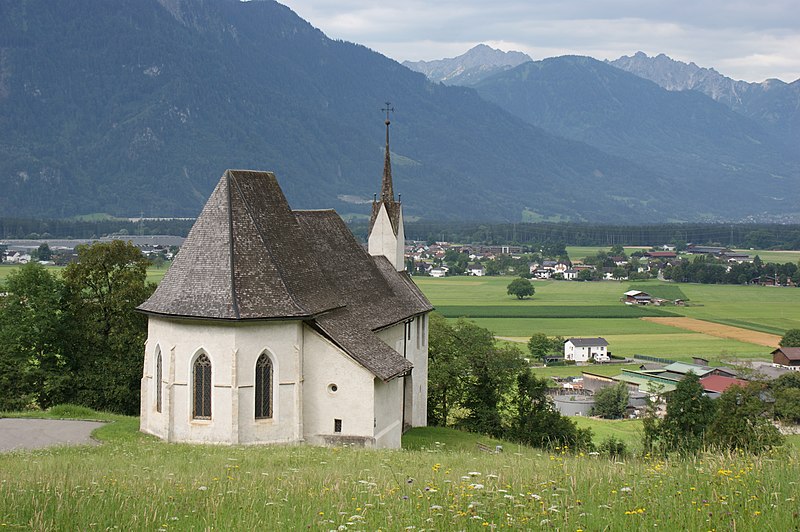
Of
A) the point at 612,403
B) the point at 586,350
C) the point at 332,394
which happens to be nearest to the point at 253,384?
the point at 332,394

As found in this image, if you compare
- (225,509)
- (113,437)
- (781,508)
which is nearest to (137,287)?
(113,437)

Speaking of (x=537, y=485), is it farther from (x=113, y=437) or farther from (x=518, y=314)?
(x=518, y=314)

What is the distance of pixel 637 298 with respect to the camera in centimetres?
14850

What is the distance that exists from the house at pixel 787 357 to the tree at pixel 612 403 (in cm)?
2144

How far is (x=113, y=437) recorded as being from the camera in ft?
103

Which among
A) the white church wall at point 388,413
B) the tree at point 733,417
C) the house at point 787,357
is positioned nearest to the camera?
the white church wall at point 388,413

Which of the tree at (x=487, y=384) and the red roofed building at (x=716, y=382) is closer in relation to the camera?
the tree at (x=487, y=384)

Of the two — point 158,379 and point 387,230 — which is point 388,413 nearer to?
point 158,379

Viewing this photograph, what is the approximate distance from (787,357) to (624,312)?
41.8m

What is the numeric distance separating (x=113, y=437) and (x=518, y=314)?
324ft

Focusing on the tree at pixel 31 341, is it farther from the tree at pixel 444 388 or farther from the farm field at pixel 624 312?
the farm field at pixel 624 312

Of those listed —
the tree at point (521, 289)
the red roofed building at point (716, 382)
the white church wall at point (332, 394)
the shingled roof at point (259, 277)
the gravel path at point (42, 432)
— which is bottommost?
the red roofed building at point (716, 382)

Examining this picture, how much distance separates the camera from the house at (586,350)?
100 meters

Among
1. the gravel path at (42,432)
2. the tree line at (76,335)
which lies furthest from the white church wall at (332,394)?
the tree line at (76,335)
